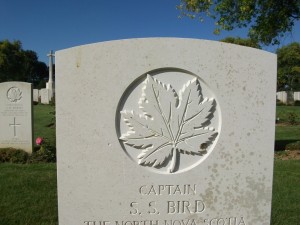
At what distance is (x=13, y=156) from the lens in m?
7.55

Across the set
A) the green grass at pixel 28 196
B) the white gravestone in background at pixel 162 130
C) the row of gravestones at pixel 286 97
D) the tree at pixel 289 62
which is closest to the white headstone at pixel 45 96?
the row of gravestones at pixel 286 97

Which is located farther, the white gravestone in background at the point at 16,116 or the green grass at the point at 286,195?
the white gravestone in background at the point at 16,116

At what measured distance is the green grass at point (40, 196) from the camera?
3.84m

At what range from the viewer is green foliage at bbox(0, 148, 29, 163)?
749cm

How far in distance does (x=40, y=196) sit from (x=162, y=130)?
3116mm

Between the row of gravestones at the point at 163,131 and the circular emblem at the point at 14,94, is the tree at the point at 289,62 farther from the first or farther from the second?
the row of gravestones at the point at 163,131

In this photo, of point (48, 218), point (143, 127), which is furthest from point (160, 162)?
point (48, 218)

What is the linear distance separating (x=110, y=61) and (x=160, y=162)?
708 mm

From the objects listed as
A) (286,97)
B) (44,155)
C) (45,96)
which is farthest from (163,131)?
(286,97)

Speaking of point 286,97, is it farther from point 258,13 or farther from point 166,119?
point 166,119

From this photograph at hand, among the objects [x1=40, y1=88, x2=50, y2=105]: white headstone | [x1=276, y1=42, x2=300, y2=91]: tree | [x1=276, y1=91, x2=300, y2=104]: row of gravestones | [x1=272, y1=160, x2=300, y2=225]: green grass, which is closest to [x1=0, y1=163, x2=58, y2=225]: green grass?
[x1=272, y1=160, x2=300, y2=225]: green grass

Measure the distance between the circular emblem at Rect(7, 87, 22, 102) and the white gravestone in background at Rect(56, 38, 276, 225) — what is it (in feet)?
21.9

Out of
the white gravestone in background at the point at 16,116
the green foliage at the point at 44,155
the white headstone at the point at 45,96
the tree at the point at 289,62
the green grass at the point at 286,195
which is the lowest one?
the green grass at the point at 286,195

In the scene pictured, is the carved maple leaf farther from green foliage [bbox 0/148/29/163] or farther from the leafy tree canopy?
the leafy tree canopy
